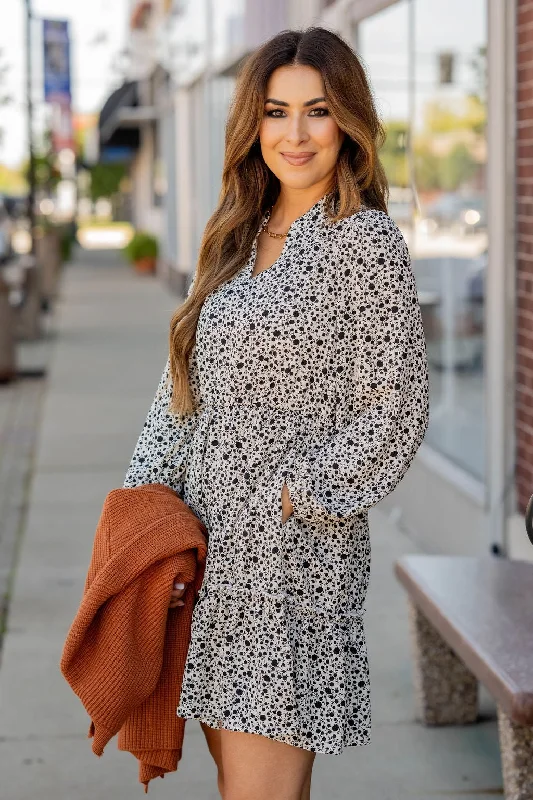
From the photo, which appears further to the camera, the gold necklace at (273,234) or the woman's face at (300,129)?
the gold necklace at (273,234)

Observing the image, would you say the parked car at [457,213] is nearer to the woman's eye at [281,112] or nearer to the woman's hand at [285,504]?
the woman's eye at [281,112]

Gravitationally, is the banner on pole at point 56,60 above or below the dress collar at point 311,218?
above

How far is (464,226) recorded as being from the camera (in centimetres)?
662

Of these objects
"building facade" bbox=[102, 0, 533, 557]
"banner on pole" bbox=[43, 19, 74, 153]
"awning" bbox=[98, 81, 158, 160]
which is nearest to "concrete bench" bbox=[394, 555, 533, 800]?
"building facade" bbox=[102, 0, 533, 557]

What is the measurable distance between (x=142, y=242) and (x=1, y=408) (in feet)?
61.6

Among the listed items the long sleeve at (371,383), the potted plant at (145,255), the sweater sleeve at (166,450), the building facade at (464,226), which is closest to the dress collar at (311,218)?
the long sleeve at (371,383)

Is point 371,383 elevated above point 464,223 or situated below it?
below

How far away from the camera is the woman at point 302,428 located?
8.49ft

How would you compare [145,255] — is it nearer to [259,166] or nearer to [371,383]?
[259,166]

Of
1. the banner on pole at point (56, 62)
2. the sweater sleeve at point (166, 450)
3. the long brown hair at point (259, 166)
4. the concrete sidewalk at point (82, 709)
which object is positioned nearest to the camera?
the long brown hair at point (259, 166)

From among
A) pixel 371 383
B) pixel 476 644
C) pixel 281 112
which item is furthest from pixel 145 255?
pixel 371 383

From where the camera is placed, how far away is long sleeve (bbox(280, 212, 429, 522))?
2566 mm

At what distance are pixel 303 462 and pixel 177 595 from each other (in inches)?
15.4

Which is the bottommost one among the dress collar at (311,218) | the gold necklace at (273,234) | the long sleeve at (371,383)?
the long sleeve at (371,383)
